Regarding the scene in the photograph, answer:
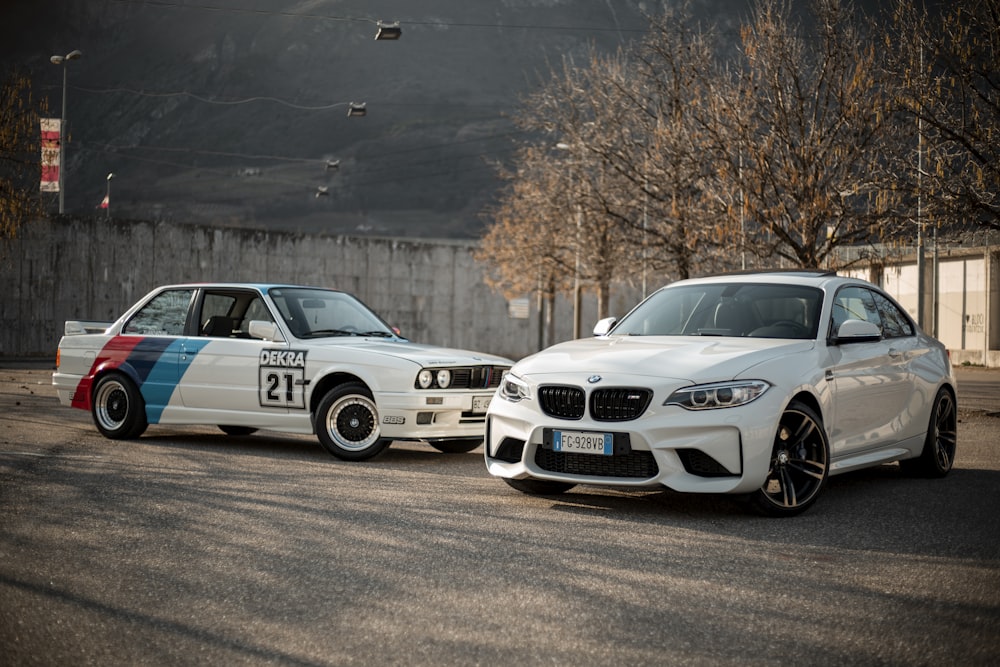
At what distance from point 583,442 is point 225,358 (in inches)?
197

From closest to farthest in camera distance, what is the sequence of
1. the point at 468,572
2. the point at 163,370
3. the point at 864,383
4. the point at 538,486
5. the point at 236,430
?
the point at 468,572 → the point at 538,486 → the point at 864,383 → the point at 163,370 → the point at 236,430

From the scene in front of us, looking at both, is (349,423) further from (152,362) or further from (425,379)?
(152,362)

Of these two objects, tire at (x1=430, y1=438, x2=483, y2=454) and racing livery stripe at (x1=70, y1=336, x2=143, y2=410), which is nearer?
tire at (x1=430, y1=438, x2=483, y2=454)

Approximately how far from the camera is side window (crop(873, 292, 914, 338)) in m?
9.62

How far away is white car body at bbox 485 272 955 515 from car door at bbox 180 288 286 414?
3739mm

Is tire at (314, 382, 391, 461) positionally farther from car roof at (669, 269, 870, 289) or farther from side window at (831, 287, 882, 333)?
side window at (831, 287, 882, 333)

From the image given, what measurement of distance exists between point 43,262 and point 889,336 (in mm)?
33334

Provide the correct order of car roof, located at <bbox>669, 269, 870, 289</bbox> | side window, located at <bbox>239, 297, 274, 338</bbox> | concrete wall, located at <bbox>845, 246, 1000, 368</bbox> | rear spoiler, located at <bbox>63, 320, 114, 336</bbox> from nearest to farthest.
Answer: car roof, located at <bbox>669, 269, 870, 289</bbox> < side window, located at <bbox>239, 297, 274, 338</bbox> < rear spoiler, located at <bbox>63, 320, 114, 336</bbox> < concrete wall, located at <bbox>845, 246, 1000, 368</bbox>

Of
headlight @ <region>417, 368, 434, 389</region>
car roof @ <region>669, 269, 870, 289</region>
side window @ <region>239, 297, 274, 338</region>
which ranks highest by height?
car roof @ <region>669, 269, 870, 289</region>

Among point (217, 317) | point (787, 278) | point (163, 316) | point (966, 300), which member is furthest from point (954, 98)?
point (966, 300)

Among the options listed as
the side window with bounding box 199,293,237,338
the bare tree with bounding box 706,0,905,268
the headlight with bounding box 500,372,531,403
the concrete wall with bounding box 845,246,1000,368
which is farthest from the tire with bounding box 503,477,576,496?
the concrete wall with bounding box 845,246,1000,368

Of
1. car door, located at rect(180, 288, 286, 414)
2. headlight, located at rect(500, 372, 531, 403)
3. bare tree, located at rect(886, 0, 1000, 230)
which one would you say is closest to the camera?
headlight, located at rect(500, 372, 531, 403)

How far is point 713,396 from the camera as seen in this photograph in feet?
24.3

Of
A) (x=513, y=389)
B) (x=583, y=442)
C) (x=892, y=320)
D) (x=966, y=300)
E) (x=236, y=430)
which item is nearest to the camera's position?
(x=583, y=442)
